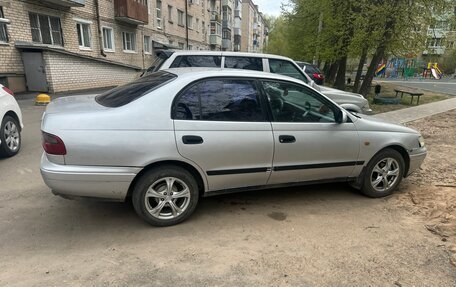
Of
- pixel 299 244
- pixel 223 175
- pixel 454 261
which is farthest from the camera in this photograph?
pixel 223 175

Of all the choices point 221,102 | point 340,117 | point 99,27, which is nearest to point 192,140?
point 221,102

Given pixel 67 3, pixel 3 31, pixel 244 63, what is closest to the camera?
pixel 244 63

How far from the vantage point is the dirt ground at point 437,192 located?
3.62m

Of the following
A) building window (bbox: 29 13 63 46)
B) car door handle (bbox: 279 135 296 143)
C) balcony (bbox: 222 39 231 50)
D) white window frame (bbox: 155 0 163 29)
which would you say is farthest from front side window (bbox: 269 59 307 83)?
balcony (bbox: 222 39 231 50)

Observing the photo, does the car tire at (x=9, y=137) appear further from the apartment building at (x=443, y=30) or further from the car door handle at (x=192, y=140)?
the apartment building at (x=443, y=30)

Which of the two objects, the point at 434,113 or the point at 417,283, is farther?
the point at 434,113

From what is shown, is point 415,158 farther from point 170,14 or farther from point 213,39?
point 213,39

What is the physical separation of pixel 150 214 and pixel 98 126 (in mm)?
1028

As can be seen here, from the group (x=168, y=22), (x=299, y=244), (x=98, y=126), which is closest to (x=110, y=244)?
(x=98, y=126)

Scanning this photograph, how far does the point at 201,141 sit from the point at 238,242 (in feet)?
3.51

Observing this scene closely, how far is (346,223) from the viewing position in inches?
Result: 144

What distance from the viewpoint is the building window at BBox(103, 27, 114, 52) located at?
63.7ft

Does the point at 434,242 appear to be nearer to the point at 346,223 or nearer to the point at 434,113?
the point at 346,223

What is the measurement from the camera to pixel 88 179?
120 inches
